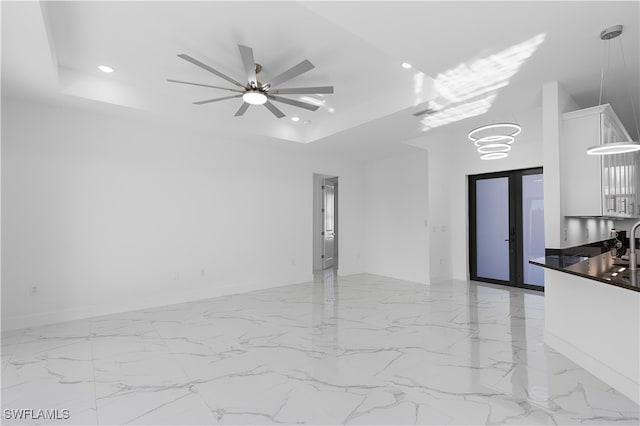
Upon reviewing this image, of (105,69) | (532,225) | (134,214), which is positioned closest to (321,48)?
(105,69)

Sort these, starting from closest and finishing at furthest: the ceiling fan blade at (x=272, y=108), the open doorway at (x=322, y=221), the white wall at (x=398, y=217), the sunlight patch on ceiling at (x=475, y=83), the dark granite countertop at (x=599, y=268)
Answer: the dark granite countertop at (x=599, y=268) < the sunlight patch on ceiling at (x=475, y=83) < the ceiling fan blade at (x=272, y=108) < the white wall at (x=398, y=217) < the open doorway at (x=322, y=221)

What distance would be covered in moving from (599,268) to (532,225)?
3814 mm

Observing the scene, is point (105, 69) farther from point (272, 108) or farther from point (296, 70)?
point (296, 70)

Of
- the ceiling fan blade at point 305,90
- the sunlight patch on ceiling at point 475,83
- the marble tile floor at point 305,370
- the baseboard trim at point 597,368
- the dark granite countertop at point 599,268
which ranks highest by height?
the sunlight patch on ceiling at point 475,83

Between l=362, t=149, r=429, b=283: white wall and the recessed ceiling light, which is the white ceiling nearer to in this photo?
the recessed ceiling light

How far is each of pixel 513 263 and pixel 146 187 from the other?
21.7 ft

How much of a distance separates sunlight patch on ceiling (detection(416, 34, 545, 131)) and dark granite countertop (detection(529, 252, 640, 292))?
1.85m

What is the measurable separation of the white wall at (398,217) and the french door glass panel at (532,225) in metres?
1.75

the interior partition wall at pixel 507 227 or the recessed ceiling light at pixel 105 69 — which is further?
the interior partition wall at pixel 507 227

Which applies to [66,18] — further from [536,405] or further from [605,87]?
[605,87]

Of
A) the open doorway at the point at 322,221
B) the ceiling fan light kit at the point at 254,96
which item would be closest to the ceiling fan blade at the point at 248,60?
the ceiling fan light kit at the point at 254,96

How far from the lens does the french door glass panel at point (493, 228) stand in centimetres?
645

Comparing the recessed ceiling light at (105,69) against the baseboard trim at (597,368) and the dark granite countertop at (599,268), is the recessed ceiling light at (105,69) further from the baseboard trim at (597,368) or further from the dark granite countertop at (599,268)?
the baseboard trim at (597,368)

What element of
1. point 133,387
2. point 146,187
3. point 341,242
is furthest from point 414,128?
point 133,387
